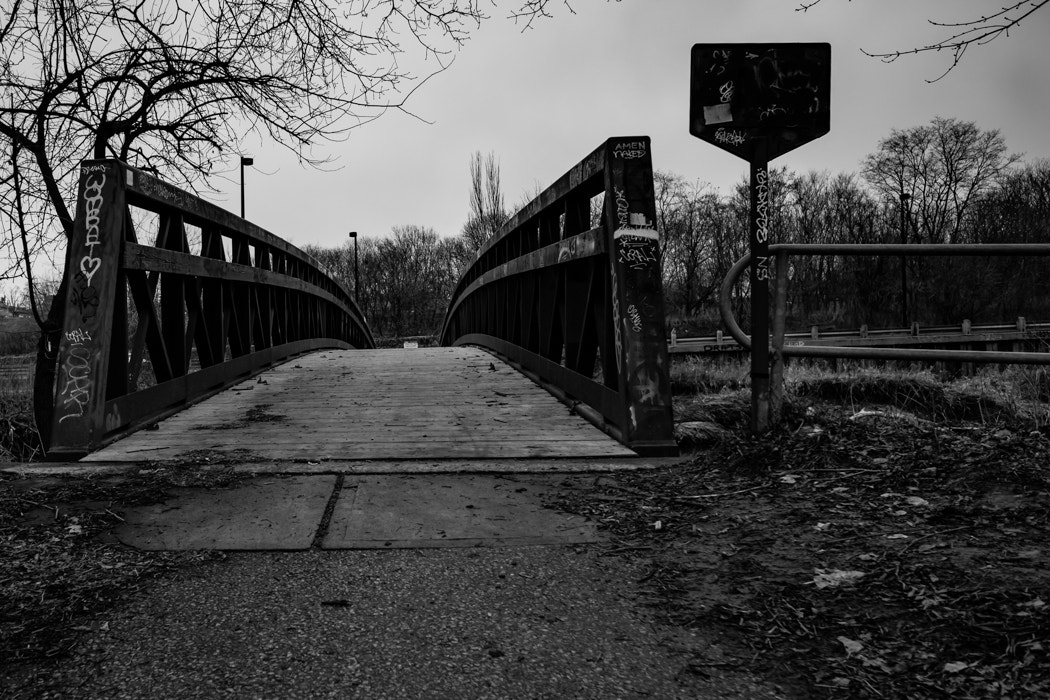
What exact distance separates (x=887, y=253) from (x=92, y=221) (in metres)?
4.65

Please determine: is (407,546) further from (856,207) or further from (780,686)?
(856,207)

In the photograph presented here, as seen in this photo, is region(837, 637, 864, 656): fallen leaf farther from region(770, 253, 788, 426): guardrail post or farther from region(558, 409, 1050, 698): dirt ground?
region(770, 253, 788, 426): guardrail post

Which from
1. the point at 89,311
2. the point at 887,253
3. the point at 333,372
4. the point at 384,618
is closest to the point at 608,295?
the point at 887,253

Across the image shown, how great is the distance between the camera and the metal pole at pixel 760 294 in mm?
4008

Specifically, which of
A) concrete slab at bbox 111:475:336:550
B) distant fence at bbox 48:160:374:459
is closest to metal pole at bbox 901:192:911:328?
distant fence at bbox 48:160:374:459

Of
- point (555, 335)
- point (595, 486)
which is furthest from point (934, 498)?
point (555, 335)

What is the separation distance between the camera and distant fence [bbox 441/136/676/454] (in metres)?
4.14

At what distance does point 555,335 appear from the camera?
638cm

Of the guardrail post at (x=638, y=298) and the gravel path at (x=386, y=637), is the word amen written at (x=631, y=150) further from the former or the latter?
the gravel path at (x=386, y=637)

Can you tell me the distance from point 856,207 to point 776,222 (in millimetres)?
6306

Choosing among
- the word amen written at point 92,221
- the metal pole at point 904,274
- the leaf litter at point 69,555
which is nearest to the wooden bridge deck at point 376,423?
the leaf litter at point 69,555

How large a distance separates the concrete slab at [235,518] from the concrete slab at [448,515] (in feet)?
0.39

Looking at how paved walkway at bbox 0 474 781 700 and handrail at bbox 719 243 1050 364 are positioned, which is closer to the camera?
paved walkway at bbox 0 474 781 700

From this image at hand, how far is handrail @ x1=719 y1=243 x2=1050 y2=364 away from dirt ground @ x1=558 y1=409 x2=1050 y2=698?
16.0 inches
